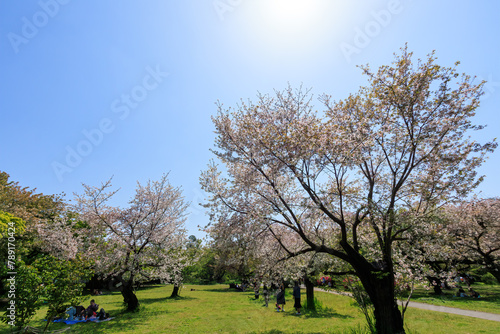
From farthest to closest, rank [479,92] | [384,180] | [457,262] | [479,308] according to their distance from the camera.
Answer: [457,262] < [479,308] < [384,180] < [479,92]

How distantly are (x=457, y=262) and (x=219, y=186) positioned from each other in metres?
24.5

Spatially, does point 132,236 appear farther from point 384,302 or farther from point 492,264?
point 492,264

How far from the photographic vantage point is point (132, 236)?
15984 mm

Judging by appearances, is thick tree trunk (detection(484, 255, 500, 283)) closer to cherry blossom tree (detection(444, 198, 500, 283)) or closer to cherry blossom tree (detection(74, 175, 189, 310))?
cherry blossom tree (detection(444, 198, 500, 283))

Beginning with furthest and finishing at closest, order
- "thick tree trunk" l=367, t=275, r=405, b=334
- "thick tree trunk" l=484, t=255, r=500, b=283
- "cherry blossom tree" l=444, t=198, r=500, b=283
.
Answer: "thick tree trunk" l=484, t=255, r=500, b=283
"cherry blossom tree" l=444, t=198, r=500, b=283
"thick tree trunk" l=367, t=275, r=405, b=334

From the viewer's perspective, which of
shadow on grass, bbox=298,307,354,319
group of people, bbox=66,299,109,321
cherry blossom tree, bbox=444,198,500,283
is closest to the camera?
group of people, bbox=66,299,109,321

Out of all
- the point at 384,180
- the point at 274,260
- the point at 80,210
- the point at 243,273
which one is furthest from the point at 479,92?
the point at 243,273

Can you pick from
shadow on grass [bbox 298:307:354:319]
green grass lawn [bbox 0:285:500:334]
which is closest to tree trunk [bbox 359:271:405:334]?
green grass lawn [bbox 0:285:500:334]

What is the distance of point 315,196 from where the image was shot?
919 centimetres

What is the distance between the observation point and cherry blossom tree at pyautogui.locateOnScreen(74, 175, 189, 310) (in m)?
15.1

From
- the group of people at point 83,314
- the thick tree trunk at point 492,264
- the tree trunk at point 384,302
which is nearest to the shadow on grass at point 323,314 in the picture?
the tree trunk at point 384,302

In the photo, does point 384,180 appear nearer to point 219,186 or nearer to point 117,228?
point 219,186

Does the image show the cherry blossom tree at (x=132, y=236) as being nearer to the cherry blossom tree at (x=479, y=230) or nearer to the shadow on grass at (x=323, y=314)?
the shadow on grass at (x=323, y=314)

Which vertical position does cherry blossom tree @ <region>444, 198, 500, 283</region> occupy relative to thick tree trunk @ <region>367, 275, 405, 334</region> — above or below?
above
